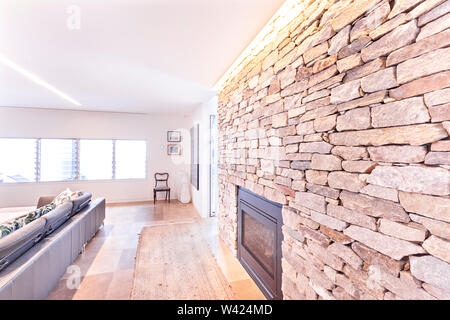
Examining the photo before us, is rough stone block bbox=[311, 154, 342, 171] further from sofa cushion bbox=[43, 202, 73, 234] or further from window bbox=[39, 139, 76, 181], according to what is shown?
window bbox=[39, 139, 76, 181]

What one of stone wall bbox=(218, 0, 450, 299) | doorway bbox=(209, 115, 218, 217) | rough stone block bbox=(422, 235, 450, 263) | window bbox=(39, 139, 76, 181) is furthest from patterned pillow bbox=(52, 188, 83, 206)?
A: rough stone block bbox=(422, 235, 450, 263)

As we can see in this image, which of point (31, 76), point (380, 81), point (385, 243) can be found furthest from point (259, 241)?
point (31, 76)

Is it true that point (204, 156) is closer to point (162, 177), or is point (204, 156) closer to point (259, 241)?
point (162, 177)

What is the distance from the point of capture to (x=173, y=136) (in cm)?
639

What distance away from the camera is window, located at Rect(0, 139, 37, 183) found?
5359 mm

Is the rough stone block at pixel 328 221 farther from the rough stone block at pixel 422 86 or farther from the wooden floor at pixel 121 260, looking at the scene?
the wooden floor at pixel 121 260

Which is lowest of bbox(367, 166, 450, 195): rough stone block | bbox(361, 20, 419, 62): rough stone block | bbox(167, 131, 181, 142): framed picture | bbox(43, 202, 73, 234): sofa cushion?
bbox(43, 202, 73, 234): sofa cushion

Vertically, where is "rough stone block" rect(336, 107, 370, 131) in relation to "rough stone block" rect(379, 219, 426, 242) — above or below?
above

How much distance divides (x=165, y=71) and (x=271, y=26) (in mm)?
1645

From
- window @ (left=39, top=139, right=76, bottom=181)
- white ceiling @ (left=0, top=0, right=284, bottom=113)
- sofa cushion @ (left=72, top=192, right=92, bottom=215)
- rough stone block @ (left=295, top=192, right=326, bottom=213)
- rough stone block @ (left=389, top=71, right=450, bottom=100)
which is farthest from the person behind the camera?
window @ (left=39, top=139, right=76, bottom=181)

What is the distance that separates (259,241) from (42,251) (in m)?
2.04

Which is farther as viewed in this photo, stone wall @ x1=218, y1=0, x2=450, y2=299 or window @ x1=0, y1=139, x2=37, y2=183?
window @ x1=0, y1=139, x2=37, y2=183

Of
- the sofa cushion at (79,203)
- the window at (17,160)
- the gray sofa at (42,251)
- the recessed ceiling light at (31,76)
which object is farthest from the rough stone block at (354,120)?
the window at (17,160)

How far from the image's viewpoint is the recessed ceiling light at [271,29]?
157 cm
